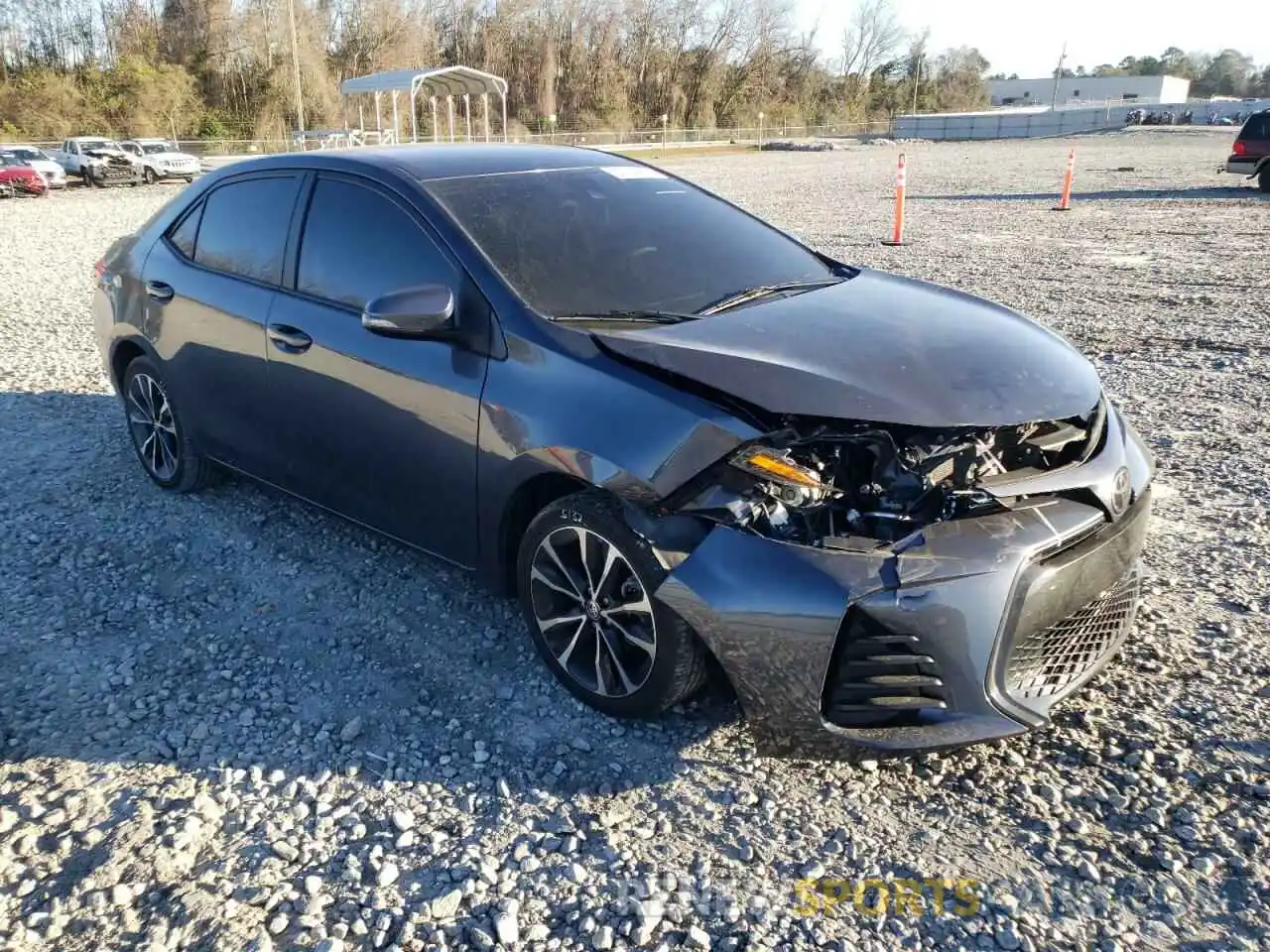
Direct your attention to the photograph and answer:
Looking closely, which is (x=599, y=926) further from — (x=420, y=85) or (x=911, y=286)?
(x=420, y=85)

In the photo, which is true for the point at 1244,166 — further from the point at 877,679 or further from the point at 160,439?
the point at 877,679

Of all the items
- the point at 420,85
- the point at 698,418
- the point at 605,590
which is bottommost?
the point at 605,590

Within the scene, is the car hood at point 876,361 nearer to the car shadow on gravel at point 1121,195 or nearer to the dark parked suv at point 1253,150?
the car shadow on gravel at point 1121,195

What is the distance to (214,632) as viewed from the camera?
3861 millimetres

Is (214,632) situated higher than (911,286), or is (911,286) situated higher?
(911,286)

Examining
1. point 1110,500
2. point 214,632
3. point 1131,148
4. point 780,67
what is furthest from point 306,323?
point 780,67

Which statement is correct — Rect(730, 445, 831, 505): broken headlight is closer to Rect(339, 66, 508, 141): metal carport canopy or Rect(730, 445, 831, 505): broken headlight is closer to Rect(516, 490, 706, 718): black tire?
Rect(516, 490, 706, 718): black tire

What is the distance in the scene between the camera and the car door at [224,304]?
13.9ft

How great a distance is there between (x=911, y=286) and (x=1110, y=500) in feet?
4.83

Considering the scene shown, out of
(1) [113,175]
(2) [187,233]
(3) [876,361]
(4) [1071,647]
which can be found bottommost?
(1) [113,175]

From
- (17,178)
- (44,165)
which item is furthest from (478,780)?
(44,165)

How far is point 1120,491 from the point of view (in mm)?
3008

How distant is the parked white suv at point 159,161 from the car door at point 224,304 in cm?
3079

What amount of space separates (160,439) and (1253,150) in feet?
74.0
